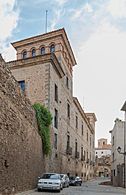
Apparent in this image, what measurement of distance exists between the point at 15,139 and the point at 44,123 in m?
8.78

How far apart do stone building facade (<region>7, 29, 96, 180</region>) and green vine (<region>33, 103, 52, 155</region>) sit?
2308mm

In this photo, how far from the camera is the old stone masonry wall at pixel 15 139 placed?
1661 centimetres

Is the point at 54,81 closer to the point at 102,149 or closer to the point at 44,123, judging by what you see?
the point at 44,123

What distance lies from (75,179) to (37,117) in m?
14.5

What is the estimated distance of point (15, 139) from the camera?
732 inches

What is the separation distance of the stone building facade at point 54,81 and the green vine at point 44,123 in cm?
231

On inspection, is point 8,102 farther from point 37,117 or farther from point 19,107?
point 37,117

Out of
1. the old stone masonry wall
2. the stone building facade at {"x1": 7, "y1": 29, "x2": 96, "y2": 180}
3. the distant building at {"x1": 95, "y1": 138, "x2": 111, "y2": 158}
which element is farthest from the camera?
the distant building at {"x1": 95, "y1": 138, "x2": 111, "y2": 158}

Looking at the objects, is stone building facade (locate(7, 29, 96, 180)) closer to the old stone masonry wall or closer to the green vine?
the green vine

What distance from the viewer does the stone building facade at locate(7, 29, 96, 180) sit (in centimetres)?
3203

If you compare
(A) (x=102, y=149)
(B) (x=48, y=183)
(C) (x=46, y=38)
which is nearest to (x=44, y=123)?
(B) (x=48, y=183)

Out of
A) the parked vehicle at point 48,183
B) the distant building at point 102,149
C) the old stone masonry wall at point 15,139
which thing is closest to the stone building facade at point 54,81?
the parked vehicle at point 48,183

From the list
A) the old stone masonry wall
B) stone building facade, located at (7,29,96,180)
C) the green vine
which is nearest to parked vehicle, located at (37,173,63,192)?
the old stone masonry wall

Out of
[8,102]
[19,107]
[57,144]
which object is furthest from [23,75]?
[8,102]
